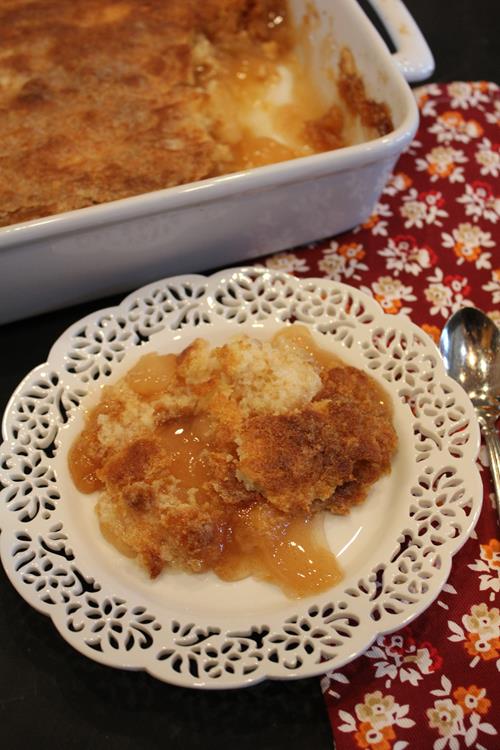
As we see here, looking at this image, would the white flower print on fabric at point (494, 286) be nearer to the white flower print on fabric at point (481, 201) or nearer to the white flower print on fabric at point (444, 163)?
the white flower print on fabric at point (481, 201)

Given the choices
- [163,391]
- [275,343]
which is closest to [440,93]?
[275,343]

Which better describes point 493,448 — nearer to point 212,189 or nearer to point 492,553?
point 492,553

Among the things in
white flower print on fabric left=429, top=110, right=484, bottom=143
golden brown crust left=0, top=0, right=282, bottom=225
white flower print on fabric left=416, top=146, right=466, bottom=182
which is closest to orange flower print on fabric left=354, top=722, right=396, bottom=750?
golden brown crust left=0, top=0, right=282, bottom=225

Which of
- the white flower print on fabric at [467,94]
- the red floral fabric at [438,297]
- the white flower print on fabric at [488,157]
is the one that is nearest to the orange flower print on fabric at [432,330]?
the red floral fabric at [438,297]

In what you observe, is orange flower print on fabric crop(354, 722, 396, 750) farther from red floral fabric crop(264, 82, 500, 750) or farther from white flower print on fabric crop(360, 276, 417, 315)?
white flower print on fabric crop(360, 276, 417, 315)

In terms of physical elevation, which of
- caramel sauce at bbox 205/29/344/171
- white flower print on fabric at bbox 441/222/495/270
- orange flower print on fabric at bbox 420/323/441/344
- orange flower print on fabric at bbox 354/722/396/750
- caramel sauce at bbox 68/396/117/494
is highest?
caramel sauce at bbox 205/29/344/171

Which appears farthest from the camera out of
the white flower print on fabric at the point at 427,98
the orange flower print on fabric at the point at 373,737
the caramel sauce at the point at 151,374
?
the white flower print on fabric at the point at 427,98
